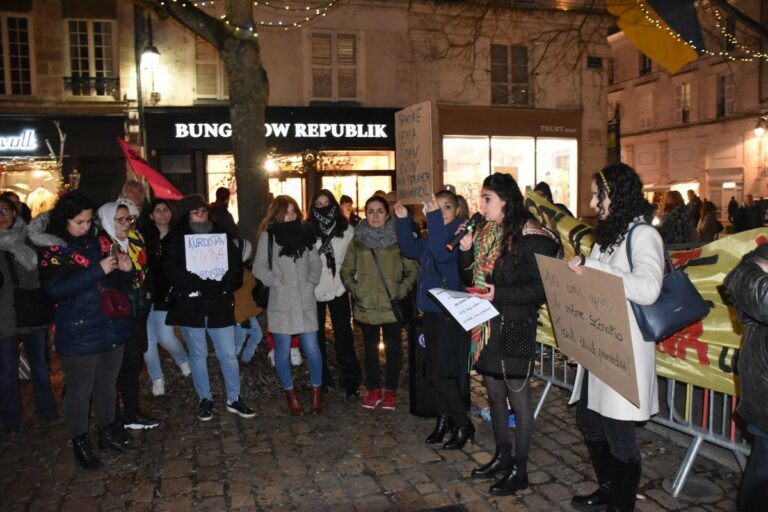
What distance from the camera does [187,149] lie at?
56.1 feet

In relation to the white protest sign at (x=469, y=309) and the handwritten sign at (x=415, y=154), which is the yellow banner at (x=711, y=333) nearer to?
the white protest sign at (x=469, y=309)

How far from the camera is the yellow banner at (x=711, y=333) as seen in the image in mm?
4188

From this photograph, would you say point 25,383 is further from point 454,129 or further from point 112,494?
point 454,129

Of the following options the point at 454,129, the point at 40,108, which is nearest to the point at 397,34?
the point at 454,129

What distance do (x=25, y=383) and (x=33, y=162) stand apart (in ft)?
33.9

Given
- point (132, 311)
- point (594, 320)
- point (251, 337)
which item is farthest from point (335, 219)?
point (594, 320)

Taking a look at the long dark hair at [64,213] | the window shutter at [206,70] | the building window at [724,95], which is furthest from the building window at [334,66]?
the building window at [724,95]

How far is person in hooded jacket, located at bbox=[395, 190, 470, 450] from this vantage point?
491 centimetres

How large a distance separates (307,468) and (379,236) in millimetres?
2280

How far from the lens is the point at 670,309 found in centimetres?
335

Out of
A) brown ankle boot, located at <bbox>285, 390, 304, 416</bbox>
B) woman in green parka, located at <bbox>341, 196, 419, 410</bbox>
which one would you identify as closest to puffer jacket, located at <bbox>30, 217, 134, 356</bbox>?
brown ankle boot, located at <bbox>285, 390, 304, 416</bbox>

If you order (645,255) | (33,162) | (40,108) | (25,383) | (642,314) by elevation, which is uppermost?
(40,108)

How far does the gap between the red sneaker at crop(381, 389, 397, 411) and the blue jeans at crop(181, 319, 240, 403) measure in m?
1.42

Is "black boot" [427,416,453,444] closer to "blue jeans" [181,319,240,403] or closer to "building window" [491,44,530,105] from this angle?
"blue jeans" [181,319,240,403]
